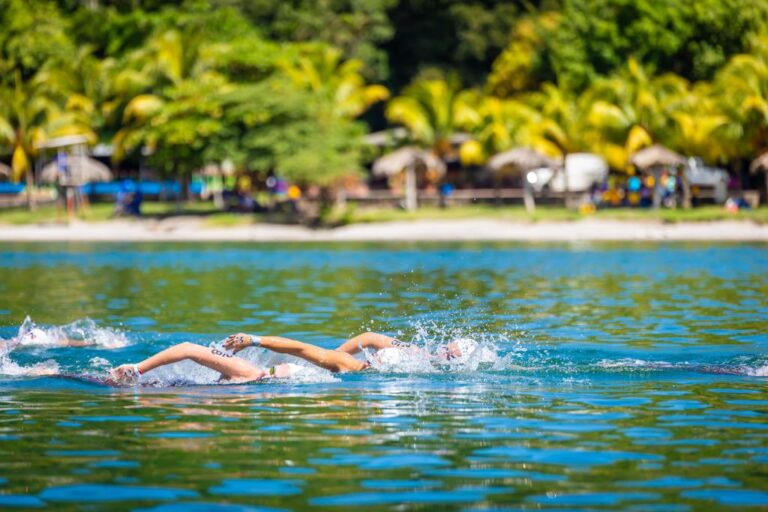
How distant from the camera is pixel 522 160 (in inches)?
1946

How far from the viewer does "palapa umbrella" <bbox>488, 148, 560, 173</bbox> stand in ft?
162

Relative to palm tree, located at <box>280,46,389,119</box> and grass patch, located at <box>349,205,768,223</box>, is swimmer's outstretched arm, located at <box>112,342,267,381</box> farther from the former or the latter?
palm tree, located at <box>280,46,389,119</box>

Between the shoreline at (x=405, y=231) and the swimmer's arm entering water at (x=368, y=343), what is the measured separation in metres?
28.3

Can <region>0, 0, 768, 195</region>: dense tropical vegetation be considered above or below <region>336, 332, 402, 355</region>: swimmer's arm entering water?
above

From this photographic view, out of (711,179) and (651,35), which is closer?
(711,179)

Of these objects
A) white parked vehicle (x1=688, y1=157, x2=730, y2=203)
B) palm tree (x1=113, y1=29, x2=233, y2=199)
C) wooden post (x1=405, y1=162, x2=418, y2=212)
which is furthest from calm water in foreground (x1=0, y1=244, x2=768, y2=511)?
white parked vehicle (x1=688, y1=157, x2=730, y2=203)

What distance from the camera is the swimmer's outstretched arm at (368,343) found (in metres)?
14.0

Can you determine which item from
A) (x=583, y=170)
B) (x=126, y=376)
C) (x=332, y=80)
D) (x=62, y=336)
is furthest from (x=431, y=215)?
→ (x=126, y=376)

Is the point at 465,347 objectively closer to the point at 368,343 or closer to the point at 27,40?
the point at 368,343

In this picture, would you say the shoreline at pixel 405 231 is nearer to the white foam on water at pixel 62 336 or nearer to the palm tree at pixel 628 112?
the palm tree at pixel 628 112

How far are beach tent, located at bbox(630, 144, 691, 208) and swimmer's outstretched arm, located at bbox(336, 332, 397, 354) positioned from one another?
35118 millimetres

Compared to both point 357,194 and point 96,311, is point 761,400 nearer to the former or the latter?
point 96,311

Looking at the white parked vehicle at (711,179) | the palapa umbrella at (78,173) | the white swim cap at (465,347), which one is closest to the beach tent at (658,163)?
the white parked vehicle at (711,179)

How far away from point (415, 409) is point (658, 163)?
123 feet
